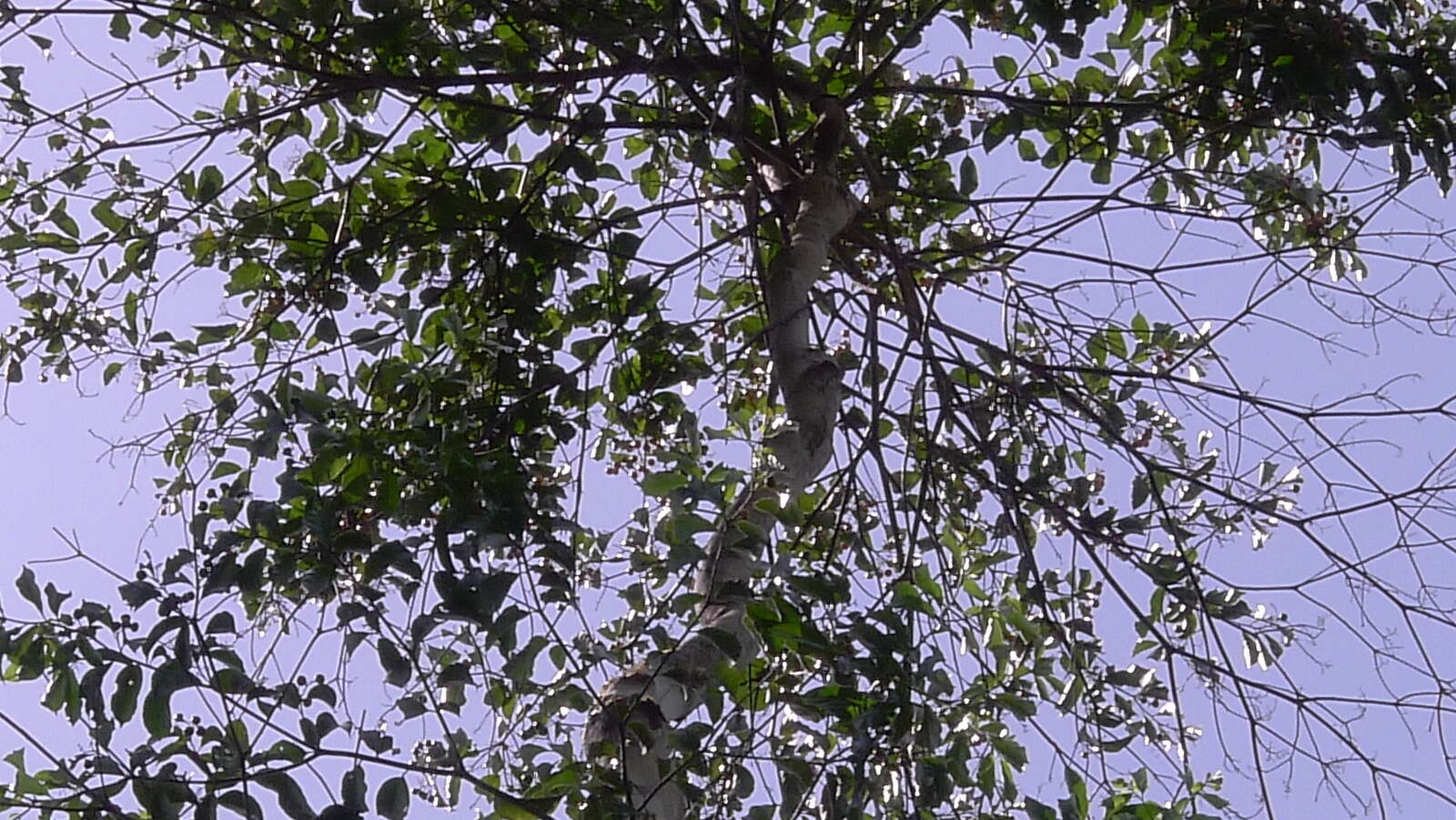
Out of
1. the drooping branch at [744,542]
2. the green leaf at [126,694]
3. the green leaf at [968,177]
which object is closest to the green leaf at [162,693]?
the green leaf at [126,694]

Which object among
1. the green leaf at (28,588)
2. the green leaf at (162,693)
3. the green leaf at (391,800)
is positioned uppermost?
the green leaf at (28,588)

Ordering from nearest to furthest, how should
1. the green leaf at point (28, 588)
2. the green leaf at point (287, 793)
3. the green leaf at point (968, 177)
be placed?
the green leaf at point (287, 793), the green leaf at point (28, 588), the green leaf at point (968, 177)

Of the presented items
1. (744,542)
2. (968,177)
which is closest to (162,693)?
(744,542)

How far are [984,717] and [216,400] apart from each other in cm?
121

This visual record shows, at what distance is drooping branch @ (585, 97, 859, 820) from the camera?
1529mm

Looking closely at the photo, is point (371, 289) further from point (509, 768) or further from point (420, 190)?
point (509, 768)

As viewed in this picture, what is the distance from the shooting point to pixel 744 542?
4.99 feet

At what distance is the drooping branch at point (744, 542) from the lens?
153cm

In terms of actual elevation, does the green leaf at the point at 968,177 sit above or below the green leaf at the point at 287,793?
above

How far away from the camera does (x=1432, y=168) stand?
188 centimetres

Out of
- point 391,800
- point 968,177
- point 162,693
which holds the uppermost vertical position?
point 968,177

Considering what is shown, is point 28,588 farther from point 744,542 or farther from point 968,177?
point 968,177

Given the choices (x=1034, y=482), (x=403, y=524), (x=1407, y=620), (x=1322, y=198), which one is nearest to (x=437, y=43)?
(x=403, y=524)

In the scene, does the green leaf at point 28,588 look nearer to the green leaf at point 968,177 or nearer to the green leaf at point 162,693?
the green leaf at point 162,693
